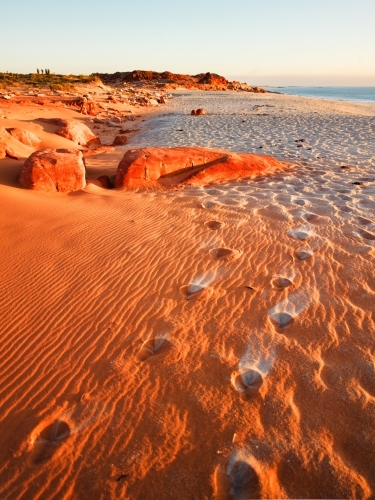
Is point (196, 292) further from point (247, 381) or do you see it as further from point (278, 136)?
point (278, 136)

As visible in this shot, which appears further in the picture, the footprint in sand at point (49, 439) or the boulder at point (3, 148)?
the boulder at point (3, 148)

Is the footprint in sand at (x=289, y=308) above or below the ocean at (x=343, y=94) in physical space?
below

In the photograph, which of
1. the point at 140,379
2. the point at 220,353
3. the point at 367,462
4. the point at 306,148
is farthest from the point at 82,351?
the point at 306,148

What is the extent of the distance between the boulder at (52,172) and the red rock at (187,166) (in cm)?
91

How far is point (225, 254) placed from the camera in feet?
12.6

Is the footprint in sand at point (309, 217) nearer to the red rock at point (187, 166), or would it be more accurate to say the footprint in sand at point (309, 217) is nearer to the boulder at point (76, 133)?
the red rock at point (187, 166)

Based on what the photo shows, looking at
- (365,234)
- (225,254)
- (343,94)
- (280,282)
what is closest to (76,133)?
(225,254)

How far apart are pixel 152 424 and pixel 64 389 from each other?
668 millimetres

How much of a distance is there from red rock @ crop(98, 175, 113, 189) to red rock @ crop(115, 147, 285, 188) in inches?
8.8

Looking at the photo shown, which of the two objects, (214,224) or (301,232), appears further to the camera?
(214,224)

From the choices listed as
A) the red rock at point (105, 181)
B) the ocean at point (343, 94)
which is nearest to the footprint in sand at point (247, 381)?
the red rock at point (105, 181)

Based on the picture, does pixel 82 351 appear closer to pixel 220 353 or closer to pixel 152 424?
pixel 152 424

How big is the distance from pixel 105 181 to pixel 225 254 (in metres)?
3.75

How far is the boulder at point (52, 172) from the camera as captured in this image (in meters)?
5.50
